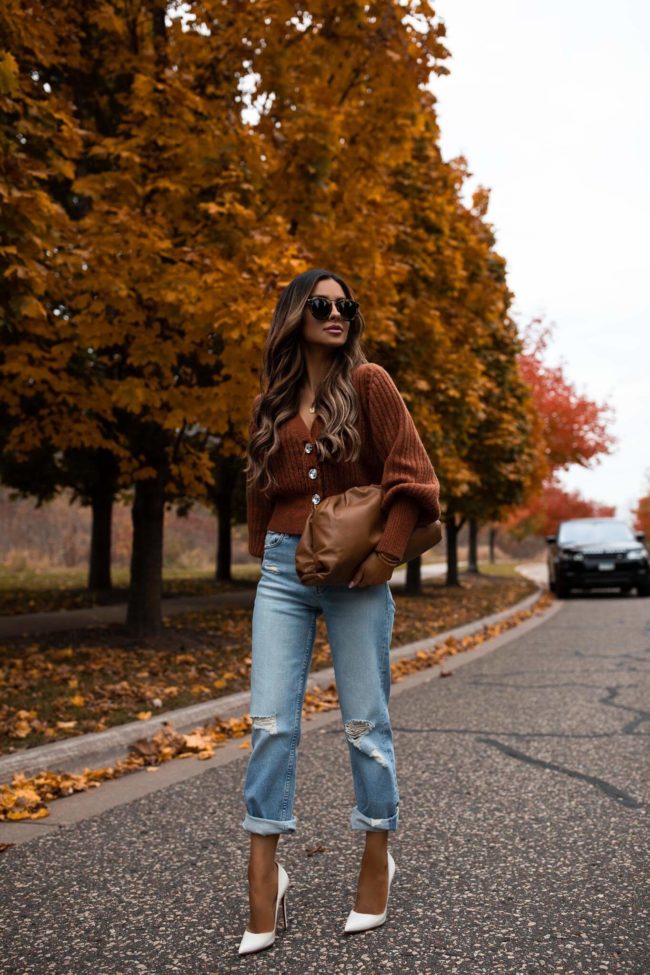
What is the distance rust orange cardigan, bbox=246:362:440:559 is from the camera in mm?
2721

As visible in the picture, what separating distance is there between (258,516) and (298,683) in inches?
20.2

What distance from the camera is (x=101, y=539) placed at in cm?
1770

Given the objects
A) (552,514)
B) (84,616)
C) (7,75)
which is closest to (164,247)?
(7,75)

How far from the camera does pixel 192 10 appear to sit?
9.02 m

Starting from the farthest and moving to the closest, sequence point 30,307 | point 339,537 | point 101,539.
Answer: point 101,539, point 30,307, point 339,537

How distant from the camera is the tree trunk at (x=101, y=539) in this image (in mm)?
17203

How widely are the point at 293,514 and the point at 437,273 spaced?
1117cm

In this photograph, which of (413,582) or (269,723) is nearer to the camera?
(269,723)

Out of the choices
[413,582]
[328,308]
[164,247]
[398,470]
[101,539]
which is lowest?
[413,582]

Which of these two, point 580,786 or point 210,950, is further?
point 580,786

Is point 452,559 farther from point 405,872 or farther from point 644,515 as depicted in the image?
point 644,515

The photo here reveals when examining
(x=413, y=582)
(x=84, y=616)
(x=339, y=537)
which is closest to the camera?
(x=339, y=537)

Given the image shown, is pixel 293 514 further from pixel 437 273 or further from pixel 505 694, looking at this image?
pixel 437 273

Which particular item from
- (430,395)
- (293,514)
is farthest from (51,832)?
(430,395)
